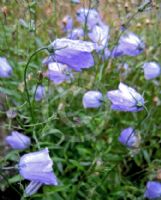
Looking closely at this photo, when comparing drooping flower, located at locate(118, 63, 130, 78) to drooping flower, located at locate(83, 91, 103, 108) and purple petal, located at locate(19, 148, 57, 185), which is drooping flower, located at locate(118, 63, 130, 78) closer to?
drooping flower, located at locate(83, 91, 103, 108)

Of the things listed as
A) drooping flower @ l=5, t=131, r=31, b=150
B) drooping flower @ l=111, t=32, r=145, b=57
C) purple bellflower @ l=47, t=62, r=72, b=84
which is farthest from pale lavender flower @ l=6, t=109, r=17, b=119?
drooping flower @ l=111, t=32, r=145, b=57

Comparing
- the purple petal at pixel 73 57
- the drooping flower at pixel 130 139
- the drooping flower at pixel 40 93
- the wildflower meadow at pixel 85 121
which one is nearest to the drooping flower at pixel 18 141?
the wildflower meadow at pixel 85 121

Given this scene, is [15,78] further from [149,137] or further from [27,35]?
[149,137]

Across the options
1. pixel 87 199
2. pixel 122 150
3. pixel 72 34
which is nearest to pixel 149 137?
pixel 122 150

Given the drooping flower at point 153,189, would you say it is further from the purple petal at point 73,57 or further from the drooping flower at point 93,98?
the purple petal at point 73,57

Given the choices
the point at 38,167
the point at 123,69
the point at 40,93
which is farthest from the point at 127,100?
the point at 123,69

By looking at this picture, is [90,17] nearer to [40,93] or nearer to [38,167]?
[40,93]
